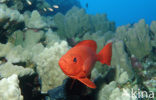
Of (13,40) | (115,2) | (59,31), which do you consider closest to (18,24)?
(13,40)

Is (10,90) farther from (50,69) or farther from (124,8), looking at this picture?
(124,8)

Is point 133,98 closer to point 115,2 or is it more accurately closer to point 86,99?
point 86,99

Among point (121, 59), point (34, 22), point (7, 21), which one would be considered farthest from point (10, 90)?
point (34, 22)

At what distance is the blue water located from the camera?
479 feet

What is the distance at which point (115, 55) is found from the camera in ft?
16.6

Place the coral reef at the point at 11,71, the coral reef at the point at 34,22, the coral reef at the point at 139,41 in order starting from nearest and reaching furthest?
the coral reef at the point at 11,71 → the coral reef at the point at 34,22 → the coral reef at the point at 139,41

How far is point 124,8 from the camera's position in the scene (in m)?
160

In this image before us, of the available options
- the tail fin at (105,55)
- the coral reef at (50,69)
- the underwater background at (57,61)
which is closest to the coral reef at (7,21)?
the underwater background at (57,61)

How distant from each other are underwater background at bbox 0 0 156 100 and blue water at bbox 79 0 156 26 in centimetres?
14297

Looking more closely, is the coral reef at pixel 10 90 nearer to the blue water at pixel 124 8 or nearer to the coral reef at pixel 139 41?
the coral reef at pixel 139 41

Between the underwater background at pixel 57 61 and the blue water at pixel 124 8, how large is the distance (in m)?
143

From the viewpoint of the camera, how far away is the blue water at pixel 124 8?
479 feet

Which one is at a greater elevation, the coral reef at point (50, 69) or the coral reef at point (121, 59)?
the coral reef at point (121, 59)

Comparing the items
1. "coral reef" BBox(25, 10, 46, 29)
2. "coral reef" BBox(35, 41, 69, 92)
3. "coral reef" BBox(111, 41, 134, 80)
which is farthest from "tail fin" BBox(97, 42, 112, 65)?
"coral reef" BBox(25, 10, 46, 29)
